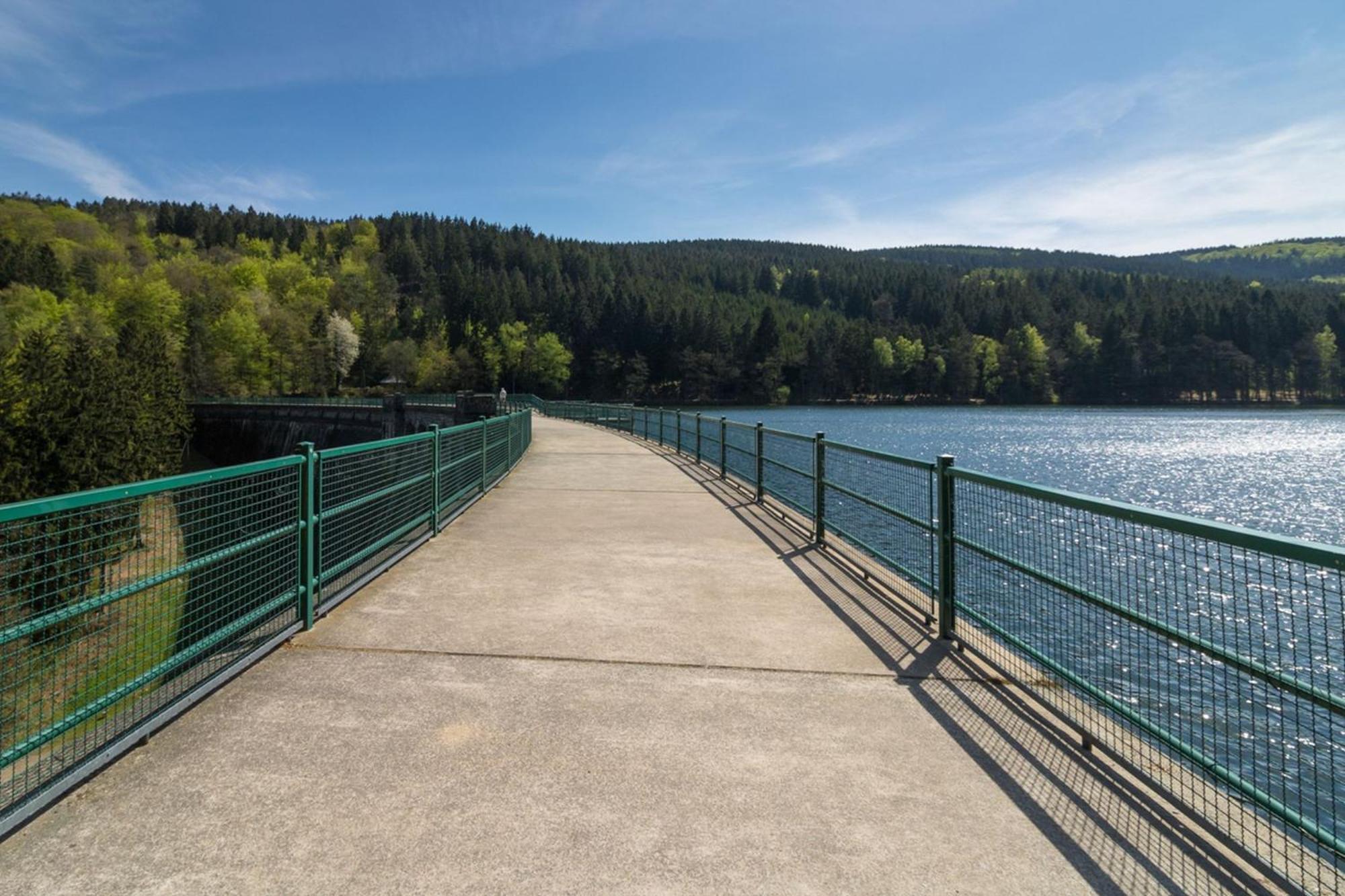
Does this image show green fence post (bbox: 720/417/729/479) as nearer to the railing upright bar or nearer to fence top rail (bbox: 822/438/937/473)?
fence top rail (bbox: 822/438/937/473)

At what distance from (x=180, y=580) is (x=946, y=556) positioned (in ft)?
18.2

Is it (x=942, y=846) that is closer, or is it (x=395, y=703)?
(x=942, y=846)

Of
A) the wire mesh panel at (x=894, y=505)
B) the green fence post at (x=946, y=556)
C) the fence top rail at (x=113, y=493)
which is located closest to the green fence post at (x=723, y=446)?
the wire mesh panel at (x=894, y=505)

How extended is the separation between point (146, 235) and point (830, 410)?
418 ft

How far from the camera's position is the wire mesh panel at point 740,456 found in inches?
553

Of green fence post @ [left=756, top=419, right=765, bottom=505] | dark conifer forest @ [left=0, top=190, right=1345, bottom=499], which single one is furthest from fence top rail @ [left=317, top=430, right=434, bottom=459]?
dark conifer forest @ [left=0, top=190, right=1345, bottom=499]

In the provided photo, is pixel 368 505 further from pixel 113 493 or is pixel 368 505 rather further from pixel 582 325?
pixel 582 325

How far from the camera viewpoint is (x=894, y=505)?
7.12 meters

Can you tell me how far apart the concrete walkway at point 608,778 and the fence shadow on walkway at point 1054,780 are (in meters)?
0.01

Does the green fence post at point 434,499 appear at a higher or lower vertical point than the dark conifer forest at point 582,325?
lower

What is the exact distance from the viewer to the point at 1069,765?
3.53 metres

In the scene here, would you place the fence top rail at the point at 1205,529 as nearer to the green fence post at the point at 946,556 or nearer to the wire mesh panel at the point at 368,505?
the green fence post at the point at 946,556

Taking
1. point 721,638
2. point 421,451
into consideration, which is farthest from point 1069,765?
point 421,451

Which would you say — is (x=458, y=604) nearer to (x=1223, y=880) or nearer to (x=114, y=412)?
(x=1223, y=880)
